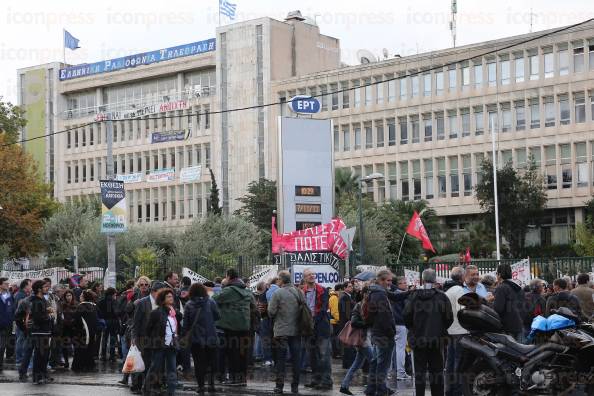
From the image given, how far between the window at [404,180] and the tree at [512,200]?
14.0m

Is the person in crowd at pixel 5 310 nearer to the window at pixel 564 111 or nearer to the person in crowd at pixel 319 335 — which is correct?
the person in crowd at pixel 319 335

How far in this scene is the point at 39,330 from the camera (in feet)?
63.4

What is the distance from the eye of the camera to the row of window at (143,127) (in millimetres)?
96562

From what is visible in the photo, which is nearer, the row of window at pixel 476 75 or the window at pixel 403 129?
the row of window at pixel 476 75

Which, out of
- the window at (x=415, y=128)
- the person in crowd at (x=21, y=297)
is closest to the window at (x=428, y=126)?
the window at (x=415, y=128)

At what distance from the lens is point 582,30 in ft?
239

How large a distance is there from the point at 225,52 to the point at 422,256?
116ft

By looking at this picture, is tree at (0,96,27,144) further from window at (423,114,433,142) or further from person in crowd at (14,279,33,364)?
person in crowd at (14,279,33,364)

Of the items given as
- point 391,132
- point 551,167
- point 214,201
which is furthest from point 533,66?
point 214,201

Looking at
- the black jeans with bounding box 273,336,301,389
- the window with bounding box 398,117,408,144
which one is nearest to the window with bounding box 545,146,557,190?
the window with bounding box 398,117,408,144

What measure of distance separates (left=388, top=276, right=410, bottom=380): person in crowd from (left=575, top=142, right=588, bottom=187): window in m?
56.8

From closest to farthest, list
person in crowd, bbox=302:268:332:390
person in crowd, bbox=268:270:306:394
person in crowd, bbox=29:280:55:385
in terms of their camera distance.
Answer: person in crowd, bbox=268:270:306:394
person in crowd, bbox=302:268:332:390
person in crowd, bbox=29:280:55:385

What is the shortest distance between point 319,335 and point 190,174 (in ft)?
263

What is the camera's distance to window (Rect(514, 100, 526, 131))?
251ft
